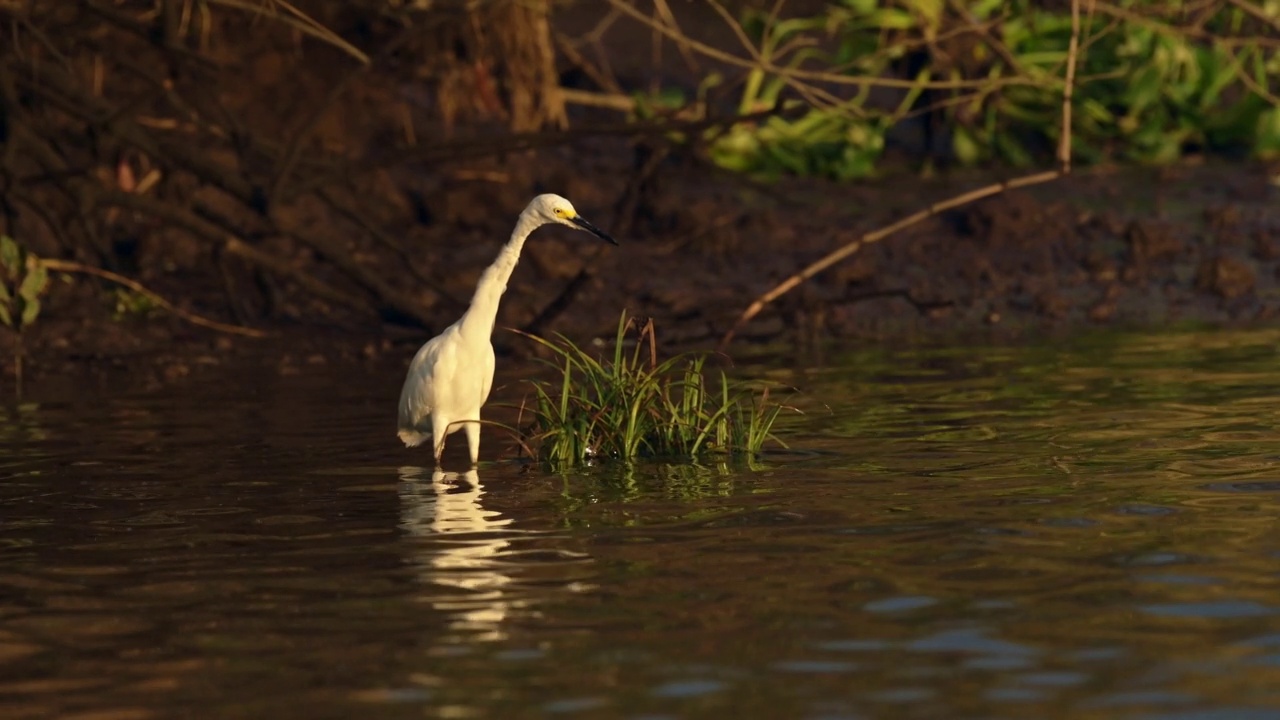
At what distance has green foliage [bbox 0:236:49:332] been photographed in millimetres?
12102

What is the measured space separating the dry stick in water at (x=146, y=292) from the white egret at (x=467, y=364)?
3.50 metres

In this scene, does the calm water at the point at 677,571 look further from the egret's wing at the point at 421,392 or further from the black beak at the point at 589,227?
the black beak at the point at 589,227

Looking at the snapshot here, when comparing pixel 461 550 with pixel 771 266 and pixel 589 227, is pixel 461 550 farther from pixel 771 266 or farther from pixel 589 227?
pixel 771 266

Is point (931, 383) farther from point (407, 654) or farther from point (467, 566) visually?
point (407, 654)

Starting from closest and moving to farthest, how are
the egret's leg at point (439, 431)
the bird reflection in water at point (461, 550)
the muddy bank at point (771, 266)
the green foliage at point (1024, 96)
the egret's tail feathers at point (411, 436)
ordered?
the bird reflection in water at point (461, 550) < the egret's leg at point (439, 431) < the egret's tail feathers at point (411, 436) < the muddy bank at point (771, 266) < the green foliage at point (1024, 96)

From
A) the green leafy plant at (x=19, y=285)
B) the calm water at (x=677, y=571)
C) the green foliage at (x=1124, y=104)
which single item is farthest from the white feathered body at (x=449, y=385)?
the green foliage at (x=1124, y=104)

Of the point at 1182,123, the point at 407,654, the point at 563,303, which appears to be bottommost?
the point at 407,654

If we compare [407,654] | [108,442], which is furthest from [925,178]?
[407,654]

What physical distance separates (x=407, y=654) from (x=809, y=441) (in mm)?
4079

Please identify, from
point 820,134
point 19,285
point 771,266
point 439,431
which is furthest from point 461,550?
point 820,134

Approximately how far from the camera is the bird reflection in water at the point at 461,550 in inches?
235

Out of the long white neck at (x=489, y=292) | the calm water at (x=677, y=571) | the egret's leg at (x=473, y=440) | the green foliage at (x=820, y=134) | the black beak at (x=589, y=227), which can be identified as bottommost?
the calm water at (x=677, y=571)

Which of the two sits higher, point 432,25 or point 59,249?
point 432,25

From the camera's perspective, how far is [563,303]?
1216cm
